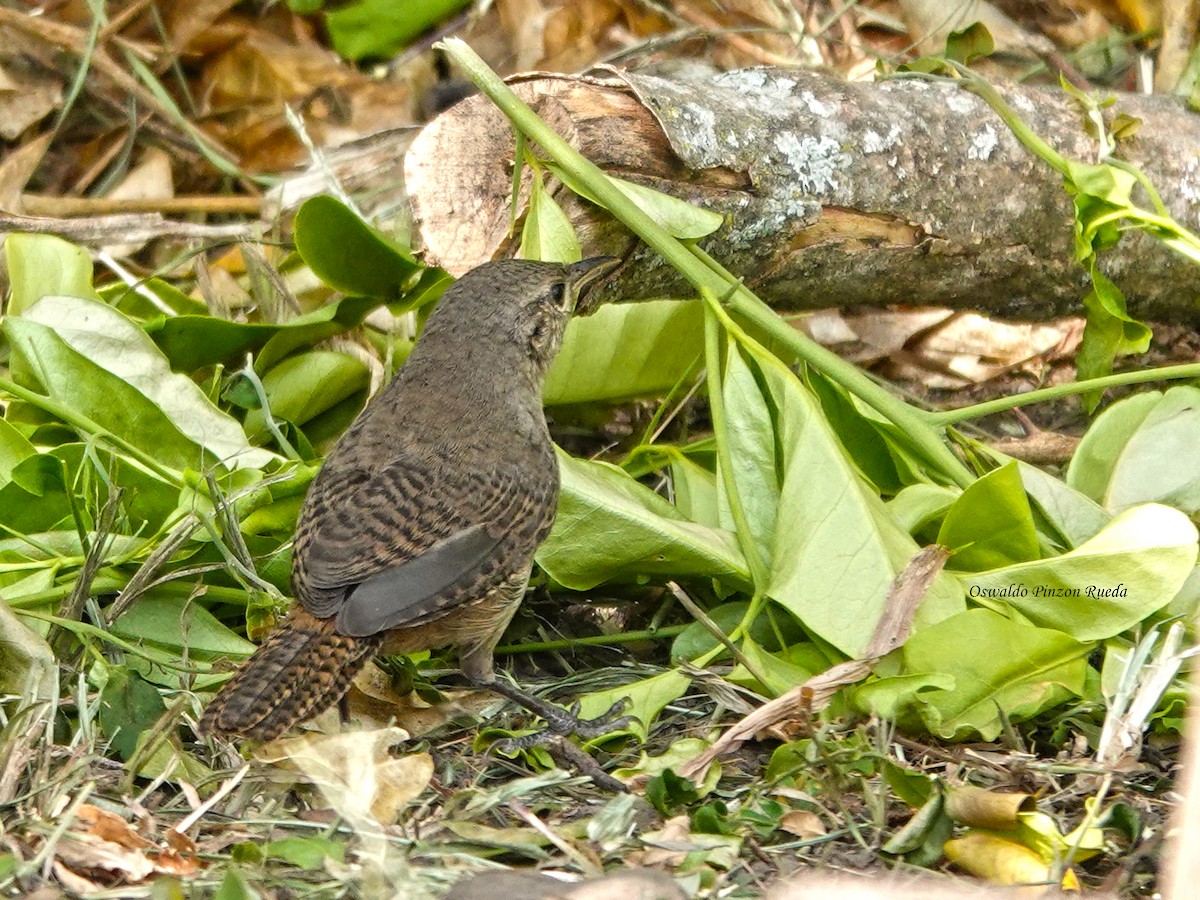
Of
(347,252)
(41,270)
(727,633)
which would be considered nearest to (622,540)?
(727,633)

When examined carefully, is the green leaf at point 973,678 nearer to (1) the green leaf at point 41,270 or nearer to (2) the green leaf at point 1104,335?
(2) the green leaf at point 1104,335

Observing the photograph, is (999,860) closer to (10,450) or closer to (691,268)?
(691,268)

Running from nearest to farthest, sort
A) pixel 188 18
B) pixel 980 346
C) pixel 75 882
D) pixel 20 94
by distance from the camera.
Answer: pixel 75 882 < pixel 980 346 < pixel 20 94 < pixel 188 18

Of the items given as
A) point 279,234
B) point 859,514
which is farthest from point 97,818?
point 279,234

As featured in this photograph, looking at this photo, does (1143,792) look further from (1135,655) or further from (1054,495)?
(1054,495)

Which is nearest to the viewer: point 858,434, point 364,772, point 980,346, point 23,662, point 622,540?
point 364,772
